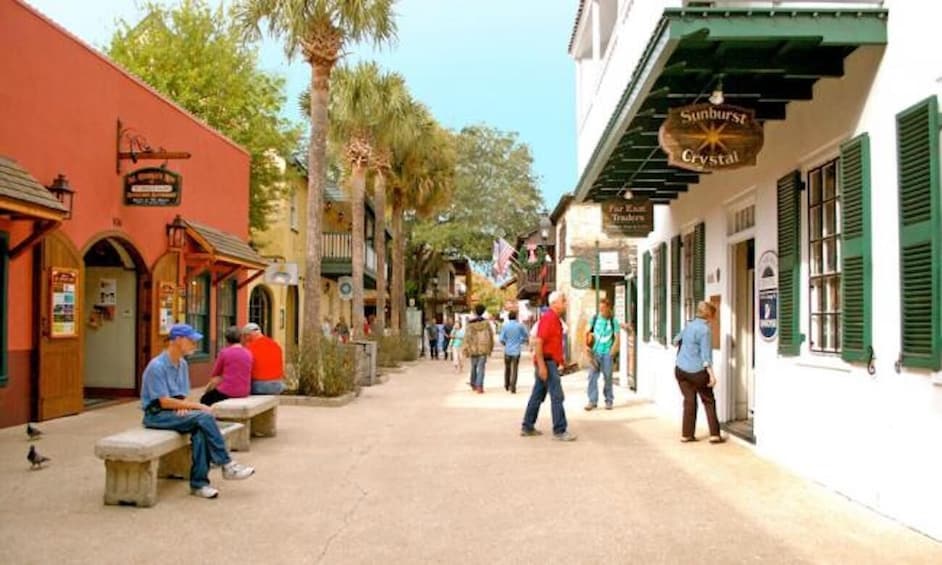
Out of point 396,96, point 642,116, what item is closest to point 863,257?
point 642,116

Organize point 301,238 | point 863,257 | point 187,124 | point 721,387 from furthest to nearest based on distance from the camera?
point 301,238 → point 187,124 → point 721,387 → point 863,257

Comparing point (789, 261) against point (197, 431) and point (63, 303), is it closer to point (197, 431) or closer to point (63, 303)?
Answer: point (197, 431)

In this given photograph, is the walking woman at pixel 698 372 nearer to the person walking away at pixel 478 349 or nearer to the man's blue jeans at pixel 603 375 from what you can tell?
the man's blue jeans at pixel 603 375

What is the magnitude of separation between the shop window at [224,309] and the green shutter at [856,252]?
45.5 ft

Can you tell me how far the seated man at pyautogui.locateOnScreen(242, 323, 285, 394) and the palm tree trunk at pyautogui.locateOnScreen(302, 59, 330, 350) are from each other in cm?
583

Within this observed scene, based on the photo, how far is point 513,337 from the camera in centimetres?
1811

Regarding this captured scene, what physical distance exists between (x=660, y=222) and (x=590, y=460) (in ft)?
Result: 22.0

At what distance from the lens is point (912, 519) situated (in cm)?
616

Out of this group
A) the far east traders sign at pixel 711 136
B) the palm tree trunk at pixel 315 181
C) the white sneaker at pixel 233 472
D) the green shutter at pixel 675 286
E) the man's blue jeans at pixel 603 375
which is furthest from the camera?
the palm tree trunk at pixel 315 181

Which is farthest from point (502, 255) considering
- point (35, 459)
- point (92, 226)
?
point (35, 459)

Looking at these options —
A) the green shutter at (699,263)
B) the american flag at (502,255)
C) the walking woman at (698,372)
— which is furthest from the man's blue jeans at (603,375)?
the american flag at (502,255)

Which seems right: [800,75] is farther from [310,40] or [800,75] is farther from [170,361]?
[310,40]

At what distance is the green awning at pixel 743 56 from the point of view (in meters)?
6.90

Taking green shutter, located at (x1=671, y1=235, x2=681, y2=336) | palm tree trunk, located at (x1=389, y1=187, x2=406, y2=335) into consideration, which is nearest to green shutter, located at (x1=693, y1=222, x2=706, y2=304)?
green shutter, located at (x1=671, y1=235, x2=681, y2=336)
